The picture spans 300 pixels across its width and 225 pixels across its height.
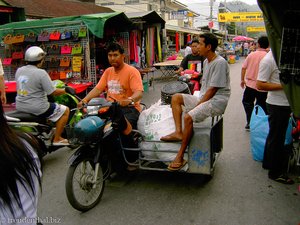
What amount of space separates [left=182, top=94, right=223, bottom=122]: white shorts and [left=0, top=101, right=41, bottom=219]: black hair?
265cm

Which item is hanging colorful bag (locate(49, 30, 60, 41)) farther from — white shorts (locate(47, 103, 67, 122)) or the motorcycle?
white shorts (locate(47, 103, 67, 122))

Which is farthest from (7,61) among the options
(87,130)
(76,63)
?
(87,130)

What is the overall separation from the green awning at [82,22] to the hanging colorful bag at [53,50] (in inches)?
19.8

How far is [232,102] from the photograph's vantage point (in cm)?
936

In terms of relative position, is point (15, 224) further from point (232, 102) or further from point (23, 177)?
point (232, 102)

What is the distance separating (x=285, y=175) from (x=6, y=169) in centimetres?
372

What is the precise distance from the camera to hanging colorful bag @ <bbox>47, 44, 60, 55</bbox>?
7.59 meters

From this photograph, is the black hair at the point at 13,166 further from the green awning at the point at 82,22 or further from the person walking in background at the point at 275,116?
the green awning at the point at 82,22

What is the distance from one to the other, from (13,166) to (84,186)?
2.28m

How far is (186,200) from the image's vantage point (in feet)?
11.5

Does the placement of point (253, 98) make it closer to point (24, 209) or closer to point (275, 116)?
point (275, 116)

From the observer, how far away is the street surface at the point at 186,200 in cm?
315

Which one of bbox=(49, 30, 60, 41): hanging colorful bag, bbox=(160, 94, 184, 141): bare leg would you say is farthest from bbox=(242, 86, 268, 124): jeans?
bbox=(49, 30, 60, 41): hanging colorful bag

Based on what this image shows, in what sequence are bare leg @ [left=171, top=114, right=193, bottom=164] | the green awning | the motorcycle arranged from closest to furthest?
bare leg @ [left=171, top=114, right=193, bottom=164], the motorcycle, the green awning
